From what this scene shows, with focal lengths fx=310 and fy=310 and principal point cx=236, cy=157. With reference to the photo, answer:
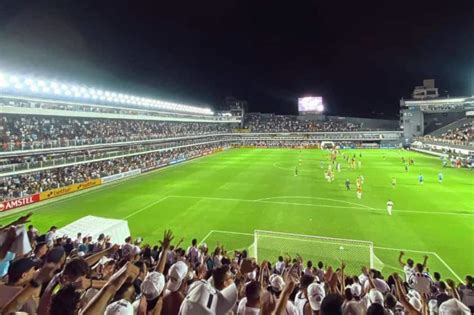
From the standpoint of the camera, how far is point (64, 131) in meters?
39.8

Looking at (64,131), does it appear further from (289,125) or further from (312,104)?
(312,104)

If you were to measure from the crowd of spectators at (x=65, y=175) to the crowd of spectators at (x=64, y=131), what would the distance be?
10.7 feet

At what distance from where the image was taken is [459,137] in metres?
61.9

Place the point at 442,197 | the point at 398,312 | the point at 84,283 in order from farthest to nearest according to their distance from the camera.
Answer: the point at 442,197 < the point at 398,312 < the point at 84,283

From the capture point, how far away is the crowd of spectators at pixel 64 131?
30.9 meters

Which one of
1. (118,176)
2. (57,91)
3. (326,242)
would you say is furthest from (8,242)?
(57,91)

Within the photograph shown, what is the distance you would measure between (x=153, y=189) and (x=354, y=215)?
20.7 m

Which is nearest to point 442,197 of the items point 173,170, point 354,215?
point 354,215

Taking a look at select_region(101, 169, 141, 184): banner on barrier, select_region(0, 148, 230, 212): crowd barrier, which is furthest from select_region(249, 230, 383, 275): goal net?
select_region(101, 169, 141, 184): banner on barrier

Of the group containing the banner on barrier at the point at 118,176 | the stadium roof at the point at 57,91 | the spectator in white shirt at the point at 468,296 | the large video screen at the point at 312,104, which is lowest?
the banner on barrier at the point at 118,176

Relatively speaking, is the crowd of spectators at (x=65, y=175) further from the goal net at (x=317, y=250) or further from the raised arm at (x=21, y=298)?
the raised arm at (x=21, y=298)

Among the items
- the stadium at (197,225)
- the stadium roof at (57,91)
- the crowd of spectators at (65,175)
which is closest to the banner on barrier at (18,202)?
the stadium at (197,225)

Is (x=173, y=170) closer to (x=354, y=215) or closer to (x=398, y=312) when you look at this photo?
(x=354, y=215)

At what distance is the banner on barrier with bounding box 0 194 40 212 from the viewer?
2475cm
